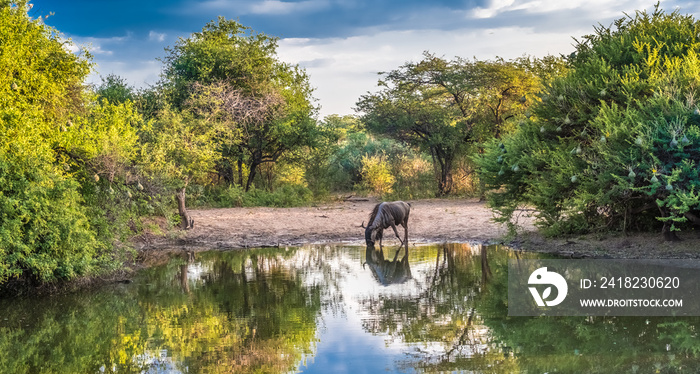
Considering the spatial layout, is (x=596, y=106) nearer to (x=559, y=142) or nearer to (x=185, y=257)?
(x=559, y=142)

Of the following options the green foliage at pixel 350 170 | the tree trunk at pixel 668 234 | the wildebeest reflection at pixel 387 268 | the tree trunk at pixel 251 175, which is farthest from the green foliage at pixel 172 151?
the tree trunk at pixel 668 234

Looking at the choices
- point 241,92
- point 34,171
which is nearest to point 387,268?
point 34,171

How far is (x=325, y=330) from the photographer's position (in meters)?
9.29

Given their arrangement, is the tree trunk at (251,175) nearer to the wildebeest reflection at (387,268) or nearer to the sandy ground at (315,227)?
the sandy ground at (315,227)

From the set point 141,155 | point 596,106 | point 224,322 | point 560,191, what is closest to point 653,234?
point 560,191

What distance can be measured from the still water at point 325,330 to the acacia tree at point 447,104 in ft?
65.1

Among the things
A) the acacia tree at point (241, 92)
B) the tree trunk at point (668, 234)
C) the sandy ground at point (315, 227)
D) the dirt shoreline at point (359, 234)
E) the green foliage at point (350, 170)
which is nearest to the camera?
the tree trunk at point (668, 234)

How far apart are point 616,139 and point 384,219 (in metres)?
6.85

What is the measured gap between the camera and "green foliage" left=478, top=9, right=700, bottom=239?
12867 millimetres

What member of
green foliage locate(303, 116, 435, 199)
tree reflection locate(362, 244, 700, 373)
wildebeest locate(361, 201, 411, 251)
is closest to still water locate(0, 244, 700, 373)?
tree reflection locate(362, 244, 700, 373)

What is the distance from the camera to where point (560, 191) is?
50.6 ft

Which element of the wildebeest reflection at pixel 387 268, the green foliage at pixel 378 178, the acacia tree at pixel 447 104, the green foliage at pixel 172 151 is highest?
the acacia tree at pixel 447 104

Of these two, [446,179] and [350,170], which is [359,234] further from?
[350,170]

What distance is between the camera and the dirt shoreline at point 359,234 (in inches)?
582
